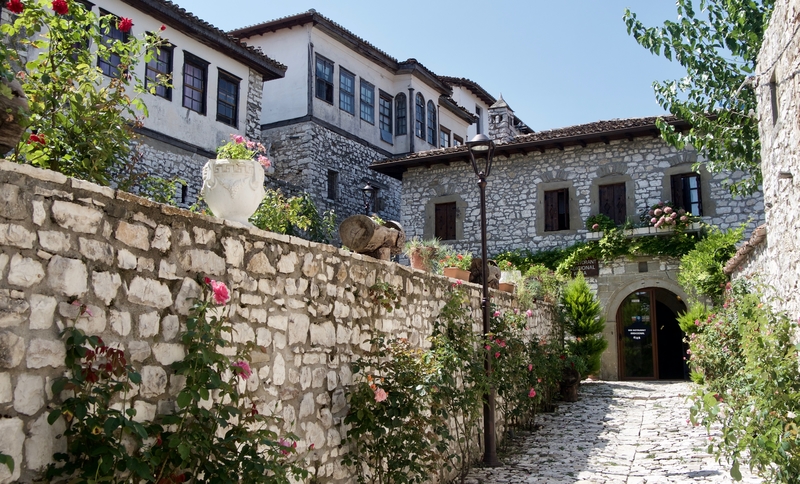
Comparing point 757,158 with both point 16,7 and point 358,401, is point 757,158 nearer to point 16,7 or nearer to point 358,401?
point 358,401

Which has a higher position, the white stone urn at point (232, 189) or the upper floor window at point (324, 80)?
the upper floor window at point (324, 80)

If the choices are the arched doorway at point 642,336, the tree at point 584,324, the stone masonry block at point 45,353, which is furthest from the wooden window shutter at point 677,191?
the stone masonry block at point 45,353

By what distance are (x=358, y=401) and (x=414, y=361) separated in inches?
26.5

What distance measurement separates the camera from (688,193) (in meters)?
15.6

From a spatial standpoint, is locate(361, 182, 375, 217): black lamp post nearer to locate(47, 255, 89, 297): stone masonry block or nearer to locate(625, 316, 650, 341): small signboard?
locate(625, 316, 650, 341): small signboard

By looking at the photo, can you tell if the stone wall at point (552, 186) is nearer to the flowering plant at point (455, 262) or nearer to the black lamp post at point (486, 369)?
the flowering plant at point (455, 262)

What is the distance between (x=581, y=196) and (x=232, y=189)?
13.9m

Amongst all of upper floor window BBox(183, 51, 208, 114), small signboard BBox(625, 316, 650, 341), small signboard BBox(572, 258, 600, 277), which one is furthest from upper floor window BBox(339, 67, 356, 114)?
small signboard BBox(625, 316, 650, 341)

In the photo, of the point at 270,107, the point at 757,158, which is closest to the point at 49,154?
the point at 757,158

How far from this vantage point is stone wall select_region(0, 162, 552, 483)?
2.54 metres

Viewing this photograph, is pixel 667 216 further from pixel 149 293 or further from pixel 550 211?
pixel 149 293

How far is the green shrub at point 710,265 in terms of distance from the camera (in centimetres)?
1387

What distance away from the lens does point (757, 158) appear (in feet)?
32.1

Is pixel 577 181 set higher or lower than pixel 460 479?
higher
